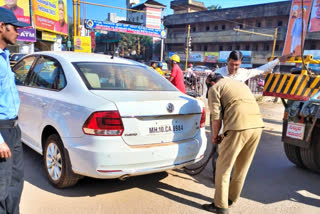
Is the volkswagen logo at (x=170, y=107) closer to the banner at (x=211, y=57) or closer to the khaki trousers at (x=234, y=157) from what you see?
the khaki trousers at (x=234, y=157)

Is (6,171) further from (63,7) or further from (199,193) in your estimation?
(63,7)

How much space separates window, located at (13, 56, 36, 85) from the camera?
4125mm

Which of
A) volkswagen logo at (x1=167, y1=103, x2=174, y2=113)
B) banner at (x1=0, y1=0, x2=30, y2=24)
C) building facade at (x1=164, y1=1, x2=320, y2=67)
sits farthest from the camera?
building facade at (x1=164, y1=1, x2=320, y2=67)

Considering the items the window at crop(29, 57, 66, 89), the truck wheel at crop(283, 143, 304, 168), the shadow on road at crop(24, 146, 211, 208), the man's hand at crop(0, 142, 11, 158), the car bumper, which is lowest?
the shadow on road at crop(24, 146, 211, 208)

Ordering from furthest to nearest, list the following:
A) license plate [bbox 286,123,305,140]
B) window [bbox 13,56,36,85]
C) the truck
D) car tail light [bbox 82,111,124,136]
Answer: window [bbox 13,56,36,85] < license plate [bbox 286,123,305,140] < the truck < car tail light [bbox 82,111,124,136]

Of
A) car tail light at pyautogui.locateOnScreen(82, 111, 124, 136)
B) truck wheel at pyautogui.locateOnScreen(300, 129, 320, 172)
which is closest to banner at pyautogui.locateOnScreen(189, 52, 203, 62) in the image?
truck wheel at pyautogui.locateOnScreen(300, 129, 320, 172)

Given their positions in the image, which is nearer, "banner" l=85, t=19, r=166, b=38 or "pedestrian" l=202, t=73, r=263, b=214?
"pedestrian" l=202, t=73, r=263, b=214

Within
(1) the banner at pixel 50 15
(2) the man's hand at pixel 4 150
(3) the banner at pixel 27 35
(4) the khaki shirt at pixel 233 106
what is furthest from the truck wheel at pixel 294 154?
(1) the banner at pixel 50 15

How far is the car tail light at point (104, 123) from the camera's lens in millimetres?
2697

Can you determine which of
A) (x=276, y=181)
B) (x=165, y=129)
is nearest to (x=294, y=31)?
(x=276, y=181)

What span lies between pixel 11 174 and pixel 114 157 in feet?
2.98

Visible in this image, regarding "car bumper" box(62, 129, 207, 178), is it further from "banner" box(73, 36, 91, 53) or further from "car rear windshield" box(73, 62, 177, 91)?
"banner" box(73, 36, 91, 53)

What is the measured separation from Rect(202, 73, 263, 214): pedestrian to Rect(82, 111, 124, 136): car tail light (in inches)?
38.9

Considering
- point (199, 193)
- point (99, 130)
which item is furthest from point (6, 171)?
point (199, 193)
